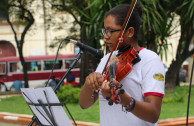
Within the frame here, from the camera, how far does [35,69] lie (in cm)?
2428

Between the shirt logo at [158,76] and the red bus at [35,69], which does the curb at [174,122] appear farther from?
the red bus at [35,69]

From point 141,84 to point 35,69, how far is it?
2280 centimetres

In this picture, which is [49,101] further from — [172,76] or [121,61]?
[172,76]

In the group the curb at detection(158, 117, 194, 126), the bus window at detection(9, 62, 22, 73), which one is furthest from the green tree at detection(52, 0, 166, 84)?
the bus window at detection(9, 62, 22, 73)

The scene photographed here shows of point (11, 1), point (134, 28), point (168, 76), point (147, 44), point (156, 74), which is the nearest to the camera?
point (156, 74)

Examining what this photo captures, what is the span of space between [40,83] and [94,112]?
1820cm

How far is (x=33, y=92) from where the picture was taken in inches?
88.1

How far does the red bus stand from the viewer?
23984 millimetres

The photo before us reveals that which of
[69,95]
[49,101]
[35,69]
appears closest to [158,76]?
[49,101]

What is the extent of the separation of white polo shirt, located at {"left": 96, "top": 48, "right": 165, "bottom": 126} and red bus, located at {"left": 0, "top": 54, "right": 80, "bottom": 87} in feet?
71.9

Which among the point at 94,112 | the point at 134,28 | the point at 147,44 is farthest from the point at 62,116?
the point at 147,44

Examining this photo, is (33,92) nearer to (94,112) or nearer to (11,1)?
(94,112)

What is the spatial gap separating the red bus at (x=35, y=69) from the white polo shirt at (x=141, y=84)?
21.9 metres

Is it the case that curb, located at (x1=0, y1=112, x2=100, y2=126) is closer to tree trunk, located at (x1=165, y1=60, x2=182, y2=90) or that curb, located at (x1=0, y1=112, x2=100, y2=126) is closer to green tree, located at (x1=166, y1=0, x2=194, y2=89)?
green tree, located at (x1=166, y1=0, x2=194, y2=89)
